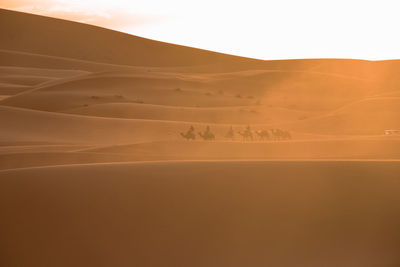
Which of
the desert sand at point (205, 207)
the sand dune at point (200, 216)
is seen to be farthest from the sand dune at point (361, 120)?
the sand dune at point (200, 216)

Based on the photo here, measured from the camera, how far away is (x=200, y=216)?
6762 millimetres

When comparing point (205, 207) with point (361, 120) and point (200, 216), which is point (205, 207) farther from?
point (361, 120)

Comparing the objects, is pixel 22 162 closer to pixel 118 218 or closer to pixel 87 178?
pixel 87 178

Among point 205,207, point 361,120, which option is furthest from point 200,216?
point 361,120

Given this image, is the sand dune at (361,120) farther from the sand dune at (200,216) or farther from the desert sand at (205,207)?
the sand dune at (200,216)

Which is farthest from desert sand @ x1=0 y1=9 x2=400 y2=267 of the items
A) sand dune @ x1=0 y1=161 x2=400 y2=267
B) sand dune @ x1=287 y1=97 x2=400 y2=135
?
sand dune @ x1=287 y1=97 x2=400 y2=135

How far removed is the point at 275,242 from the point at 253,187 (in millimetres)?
1330

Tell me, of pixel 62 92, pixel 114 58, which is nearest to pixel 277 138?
pixel 62 92

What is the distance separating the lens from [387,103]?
96.0 feet

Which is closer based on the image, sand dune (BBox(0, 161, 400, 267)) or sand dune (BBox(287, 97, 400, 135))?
sand dune (BBox(0, 161, 400, 267))

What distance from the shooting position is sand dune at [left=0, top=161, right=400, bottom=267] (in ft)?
20.0

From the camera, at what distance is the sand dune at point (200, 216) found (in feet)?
20.0

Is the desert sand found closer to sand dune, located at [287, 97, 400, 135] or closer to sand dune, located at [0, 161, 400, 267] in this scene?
sand dune, located at [0, 161, 400, 267]

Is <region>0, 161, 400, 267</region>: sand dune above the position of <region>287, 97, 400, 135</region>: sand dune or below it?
below
